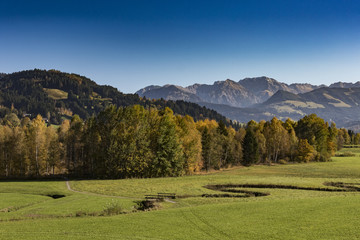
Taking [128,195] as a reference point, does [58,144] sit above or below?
above

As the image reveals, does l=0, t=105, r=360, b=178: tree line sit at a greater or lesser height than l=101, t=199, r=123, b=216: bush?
greater

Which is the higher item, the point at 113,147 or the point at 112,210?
the point at 113,147

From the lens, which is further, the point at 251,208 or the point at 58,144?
the point at 58,144

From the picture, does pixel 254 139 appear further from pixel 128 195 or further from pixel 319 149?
pixel 128 195

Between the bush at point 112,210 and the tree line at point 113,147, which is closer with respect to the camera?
the bush at point 112,210

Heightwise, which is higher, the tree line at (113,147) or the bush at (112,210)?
the tree line at (113,147)

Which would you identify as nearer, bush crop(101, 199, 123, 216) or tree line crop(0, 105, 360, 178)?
bush crop(101, 199, 123, 216)

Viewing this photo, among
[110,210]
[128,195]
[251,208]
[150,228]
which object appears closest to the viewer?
[150,228]

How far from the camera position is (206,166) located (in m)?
102

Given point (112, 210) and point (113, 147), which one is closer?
point (112, 210)

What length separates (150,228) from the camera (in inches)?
985

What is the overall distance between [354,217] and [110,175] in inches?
2626

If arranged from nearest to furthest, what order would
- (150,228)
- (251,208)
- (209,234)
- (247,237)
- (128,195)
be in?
1. (247,237)
2. (209,234)
3. (150,228)
4. (251,208)
5. (128,195)

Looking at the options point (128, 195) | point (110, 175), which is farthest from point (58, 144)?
point (128, 195)
